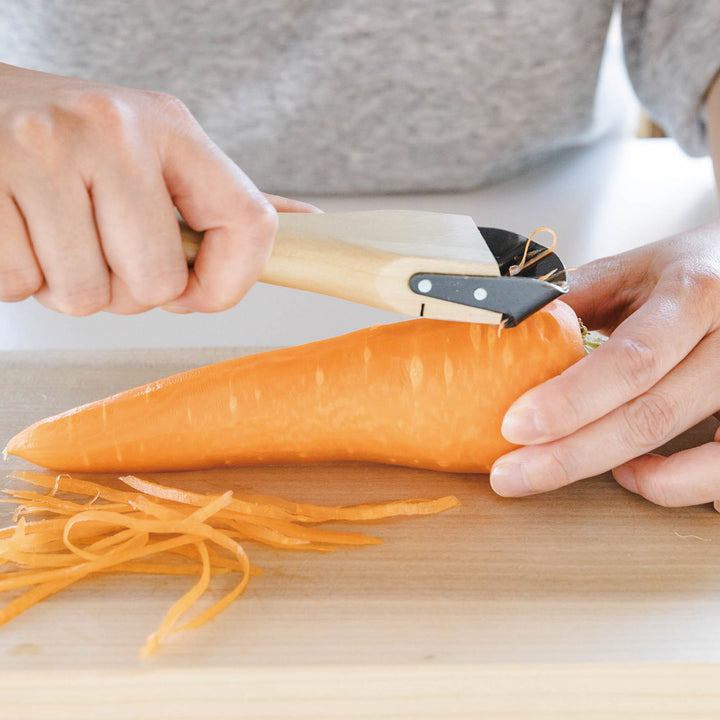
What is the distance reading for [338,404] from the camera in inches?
40.3

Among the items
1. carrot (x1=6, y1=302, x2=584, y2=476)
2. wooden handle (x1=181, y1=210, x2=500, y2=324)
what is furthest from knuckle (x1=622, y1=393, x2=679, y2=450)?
wooden handle (x1=181, y1=210, x2=500, y2=324)

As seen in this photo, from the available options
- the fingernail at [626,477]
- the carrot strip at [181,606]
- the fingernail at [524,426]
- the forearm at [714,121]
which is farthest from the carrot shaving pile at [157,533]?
the forearm at [714,121]

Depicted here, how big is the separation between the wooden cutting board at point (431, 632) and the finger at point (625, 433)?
0.06 m

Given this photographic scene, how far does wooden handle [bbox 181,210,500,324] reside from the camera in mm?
803

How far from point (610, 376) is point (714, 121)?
32.7 inches

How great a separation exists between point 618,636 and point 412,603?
0.20 metres

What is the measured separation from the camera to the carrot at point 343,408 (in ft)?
3.22

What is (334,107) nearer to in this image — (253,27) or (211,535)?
(253,27)

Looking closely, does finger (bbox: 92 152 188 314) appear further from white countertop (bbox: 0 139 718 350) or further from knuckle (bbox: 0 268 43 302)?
white countertop (bbox: 0 139 718 350)

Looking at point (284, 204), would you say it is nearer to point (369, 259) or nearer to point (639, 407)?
point (369, 259)

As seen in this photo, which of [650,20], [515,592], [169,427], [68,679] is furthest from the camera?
[650,20]

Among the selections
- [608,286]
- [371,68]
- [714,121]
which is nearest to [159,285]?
[608,286]

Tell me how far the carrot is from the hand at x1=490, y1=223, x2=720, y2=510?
0.21ft

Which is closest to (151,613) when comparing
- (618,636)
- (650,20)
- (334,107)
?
(618,636)
